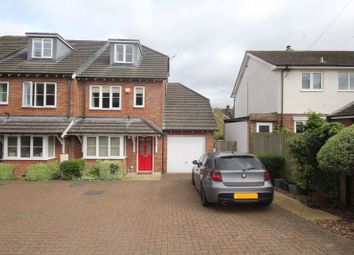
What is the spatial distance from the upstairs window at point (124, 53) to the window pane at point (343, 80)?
13.1 metres

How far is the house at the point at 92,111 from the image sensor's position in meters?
15.7

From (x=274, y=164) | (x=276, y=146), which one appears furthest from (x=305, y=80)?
(x=274, y=164)

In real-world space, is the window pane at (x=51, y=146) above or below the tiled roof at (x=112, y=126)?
below

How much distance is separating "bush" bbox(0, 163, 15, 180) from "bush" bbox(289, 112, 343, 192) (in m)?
13.2

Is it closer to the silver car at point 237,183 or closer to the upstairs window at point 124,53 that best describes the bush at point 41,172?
the upstairs window at point 124,53

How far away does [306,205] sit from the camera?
8.62 meters

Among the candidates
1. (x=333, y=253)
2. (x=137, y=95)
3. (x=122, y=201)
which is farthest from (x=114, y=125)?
(x=333, y=253)

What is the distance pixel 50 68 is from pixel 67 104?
2273 millimetres

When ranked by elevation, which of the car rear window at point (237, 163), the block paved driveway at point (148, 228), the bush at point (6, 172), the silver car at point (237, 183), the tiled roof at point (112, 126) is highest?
the tiled roof at point (112, 126)

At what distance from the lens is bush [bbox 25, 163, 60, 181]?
14297mm

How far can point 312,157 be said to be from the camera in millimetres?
8594

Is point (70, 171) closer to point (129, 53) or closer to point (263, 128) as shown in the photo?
point (129, 53)

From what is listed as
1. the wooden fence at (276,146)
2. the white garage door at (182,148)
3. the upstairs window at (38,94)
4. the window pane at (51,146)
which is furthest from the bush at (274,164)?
the upstairs window at (38,94)

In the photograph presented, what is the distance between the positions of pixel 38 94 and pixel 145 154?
6.83m
